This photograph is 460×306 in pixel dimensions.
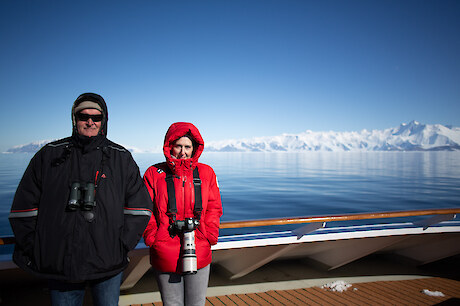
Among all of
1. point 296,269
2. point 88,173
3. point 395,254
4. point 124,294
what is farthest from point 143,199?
point 395,254

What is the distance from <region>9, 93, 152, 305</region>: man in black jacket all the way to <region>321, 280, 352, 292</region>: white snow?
96.6 inches

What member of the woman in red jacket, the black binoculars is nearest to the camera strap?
the woman in red jacket

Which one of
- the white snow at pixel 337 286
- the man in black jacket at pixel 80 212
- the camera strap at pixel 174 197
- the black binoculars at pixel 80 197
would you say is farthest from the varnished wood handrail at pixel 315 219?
the black binoculars at pixel 80 197

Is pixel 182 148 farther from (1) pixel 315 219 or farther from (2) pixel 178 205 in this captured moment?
(1) pixel 315 219

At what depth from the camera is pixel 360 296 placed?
3.09 metres

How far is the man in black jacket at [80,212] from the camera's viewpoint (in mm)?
1365

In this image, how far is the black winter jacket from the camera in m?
1.36

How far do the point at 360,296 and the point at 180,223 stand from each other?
7.69ft

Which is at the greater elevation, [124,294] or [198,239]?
[198,239]

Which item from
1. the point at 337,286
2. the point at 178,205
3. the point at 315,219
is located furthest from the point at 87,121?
the point at 337,286

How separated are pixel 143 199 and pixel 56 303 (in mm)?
595

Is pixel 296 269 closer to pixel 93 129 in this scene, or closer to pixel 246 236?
pixel 246 236

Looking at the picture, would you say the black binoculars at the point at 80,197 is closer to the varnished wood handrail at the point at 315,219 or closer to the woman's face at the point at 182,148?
the woman's face at the point at 182,148

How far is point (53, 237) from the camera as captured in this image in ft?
4.47
